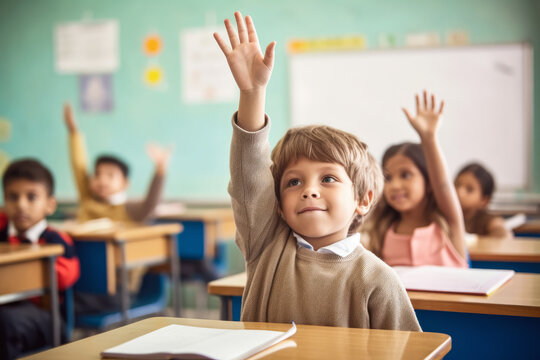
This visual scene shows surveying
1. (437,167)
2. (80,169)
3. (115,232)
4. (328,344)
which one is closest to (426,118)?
(437,167)

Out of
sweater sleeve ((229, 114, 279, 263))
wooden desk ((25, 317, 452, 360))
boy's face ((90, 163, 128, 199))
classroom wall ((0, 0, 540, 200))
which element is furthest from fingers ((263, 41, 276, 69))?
classroom wall ((0, 0, 540, 200))

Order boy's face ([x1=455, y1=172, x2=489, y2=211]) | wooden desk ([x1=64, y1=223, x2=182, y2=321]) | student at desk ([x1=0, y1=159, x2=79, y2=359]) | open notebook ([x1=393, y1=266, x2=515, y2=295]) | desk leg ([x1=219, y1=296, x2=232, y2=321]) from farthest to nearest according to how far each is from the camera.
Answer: boy's face ([x1=455, y1=172, x2=489, y2=211]), wooden desk ([x1=64, y1=223, x2=182, y2=321]), student at desk ([x1=0, y1=159, x2=79, y2=359]), desk leg ([x1=219, y1=296, x2=232, y2=321]), open notebook ([x1=393, y1=266, x2=515, y2=295])

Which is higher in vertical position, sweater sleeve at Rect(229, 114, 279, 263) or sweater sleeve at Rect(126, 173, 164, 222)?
sweater sleeve at Rect(229, 114, 279, 263)

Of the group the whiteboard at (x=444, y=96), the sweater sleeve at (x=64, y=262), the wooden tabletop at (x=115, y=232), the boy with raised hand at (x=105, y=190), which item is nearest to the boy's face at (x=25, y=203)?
the sweater sleeve at (x=64, y=262)

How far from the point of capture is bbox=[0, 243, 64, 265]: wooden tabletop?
102 inches

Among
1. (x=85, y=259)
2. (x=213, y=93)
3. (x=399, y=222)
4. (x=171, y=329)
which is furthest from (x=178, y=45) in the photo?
(x=171, y=329)

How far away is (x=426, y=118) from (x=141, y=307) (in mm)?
2103

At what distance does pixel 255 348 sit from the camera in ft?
3.40

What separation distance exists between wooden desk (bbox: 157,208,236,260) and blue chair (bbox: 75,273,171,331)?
2.30 ft

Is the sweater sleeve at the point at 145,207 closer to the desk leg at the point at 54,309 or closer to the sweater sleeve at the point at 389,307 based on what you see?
the desk leg at the point at 54,309

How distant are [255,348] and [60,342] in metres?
2.13

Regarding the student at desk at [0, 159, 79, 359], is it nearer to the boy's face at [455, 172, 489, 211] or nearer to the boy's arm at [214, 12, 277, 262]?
the boy's arm at [214, 12, 277, 262]

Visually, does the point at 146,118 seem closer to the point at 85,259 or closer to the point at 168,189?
the point at 168,189

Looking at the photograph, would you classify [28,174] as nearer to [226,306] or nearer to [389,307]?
[226,306]
